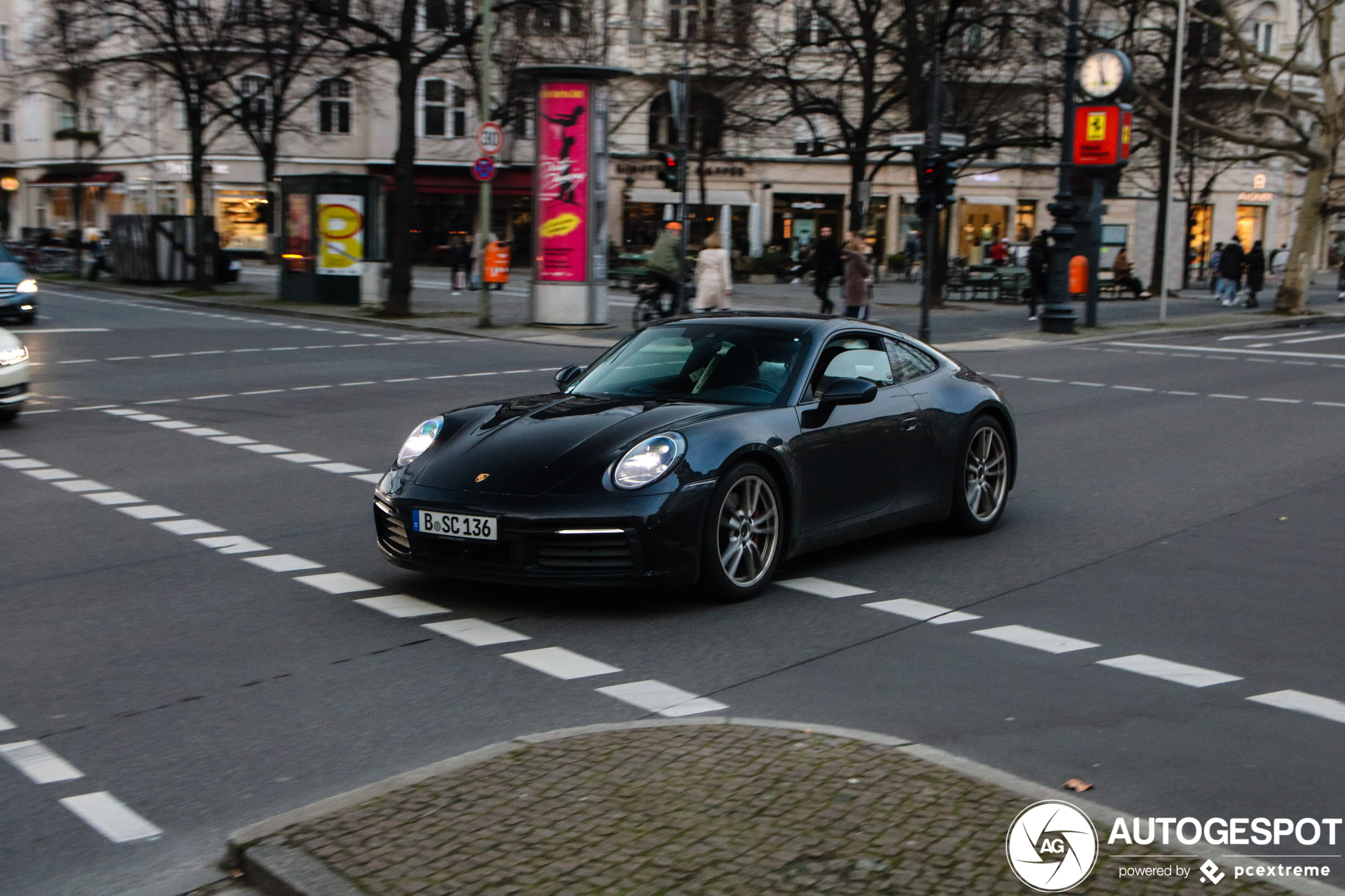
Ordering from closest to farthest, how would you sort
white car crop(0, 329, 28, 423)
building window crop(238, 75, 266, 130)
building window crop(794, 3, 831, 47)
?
1. white car crop(0, 329, 28, 423)
2. building window crop(794, 3, 831, 47)
3. building window crop(238, 75, 266, 130)

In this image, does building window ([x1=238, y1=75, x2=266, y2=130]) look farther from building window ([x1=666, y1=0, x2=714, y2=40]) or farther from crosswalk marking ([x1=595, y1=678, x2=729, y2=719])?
crosswalk marking ([x1=595, y1=678, x2=729, y2=719])

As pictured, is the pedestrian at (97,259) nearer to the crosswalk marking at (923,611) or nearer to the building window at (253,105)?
the building window at (253,105)

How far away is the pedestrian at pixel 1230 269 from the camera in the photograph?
39.8 m

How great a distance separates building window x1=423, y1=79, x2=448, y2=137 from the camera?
205 feet

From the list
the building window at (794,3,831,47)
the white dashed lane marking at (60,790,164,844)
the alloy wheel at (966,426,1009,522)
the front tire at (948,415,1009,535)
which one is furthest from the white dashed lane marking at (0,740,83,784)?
the building window at (794,3,831,47)

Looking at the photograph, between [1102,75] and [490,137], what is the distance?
11.8 metres

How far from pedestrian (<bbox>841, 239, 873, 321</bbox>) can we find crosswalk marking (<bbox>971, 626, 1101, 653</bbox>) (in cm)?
1838

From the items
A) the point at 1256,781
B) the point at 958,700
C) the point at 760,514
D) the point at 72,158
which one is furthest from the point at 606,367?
the point at 72,158

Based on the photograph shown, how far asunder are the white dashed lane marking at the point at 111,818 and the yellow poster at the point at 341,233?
2904 centimetres

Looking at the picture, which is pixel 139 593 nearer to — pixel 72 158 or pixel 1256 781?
pixel 1256 781

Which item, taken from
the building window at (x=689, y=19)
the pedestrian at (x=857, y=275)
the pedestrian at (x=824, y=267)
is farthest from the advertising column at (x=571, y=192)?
the building window at (x=689, y=19)

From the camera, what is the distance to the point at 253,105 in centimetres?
5697

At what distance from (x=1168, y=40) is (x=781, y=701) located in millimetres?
42994

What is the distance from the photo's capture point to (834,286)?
44.8 meters
